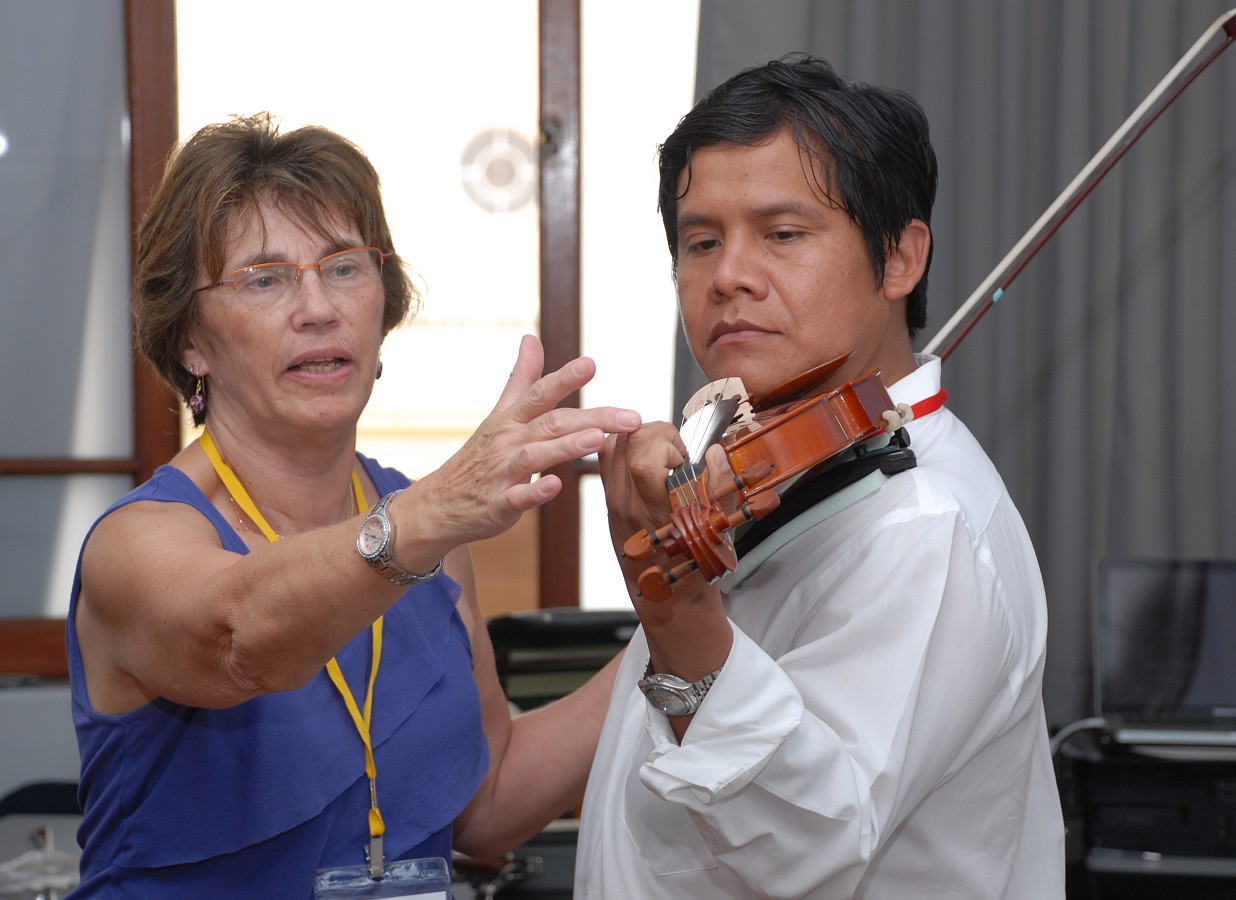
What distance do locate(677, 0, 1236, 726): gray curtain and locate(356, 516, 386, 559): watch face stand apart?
221 centimetres

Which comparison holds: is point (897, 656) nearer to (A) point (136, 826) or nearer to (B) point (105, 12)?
(A) point (136, 826)

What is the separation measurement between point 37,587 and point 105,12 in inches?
64.5

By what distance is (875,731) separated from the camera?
97 cm

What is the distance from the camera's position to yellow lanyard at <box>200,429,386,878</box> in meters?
1.47

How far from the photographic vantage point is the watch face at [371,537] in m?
1.09

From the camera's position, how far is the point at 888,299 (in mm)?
1252

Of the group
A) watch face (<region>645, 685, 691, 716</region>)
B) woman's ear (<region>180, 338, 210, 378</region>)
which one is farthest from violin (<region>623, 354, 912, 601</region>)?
woman's ear (<region>180, 338, 210, 378</region>)

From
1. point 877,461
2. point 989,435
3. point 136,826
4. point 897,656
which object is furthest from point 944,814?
point 989,435

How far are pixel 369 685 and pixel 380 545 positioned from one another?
51 cm

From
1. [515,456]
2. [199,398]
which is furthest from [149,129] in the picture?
[515,456]

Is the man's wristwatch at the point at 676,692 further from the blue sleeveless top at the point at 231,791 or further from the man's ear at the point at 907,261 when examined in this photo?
the blue sleeveless top at the point at 231,791

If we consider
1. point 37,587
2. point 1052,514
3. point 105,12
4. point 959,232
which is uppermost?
point 105,12

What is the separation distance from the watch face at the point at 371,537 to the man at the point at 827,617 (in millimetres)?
232

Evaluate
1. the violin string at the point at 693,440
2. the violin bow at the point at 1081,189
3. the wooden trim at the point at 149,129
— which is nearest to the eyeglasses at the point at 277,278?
the violin string at the point at 693,440
